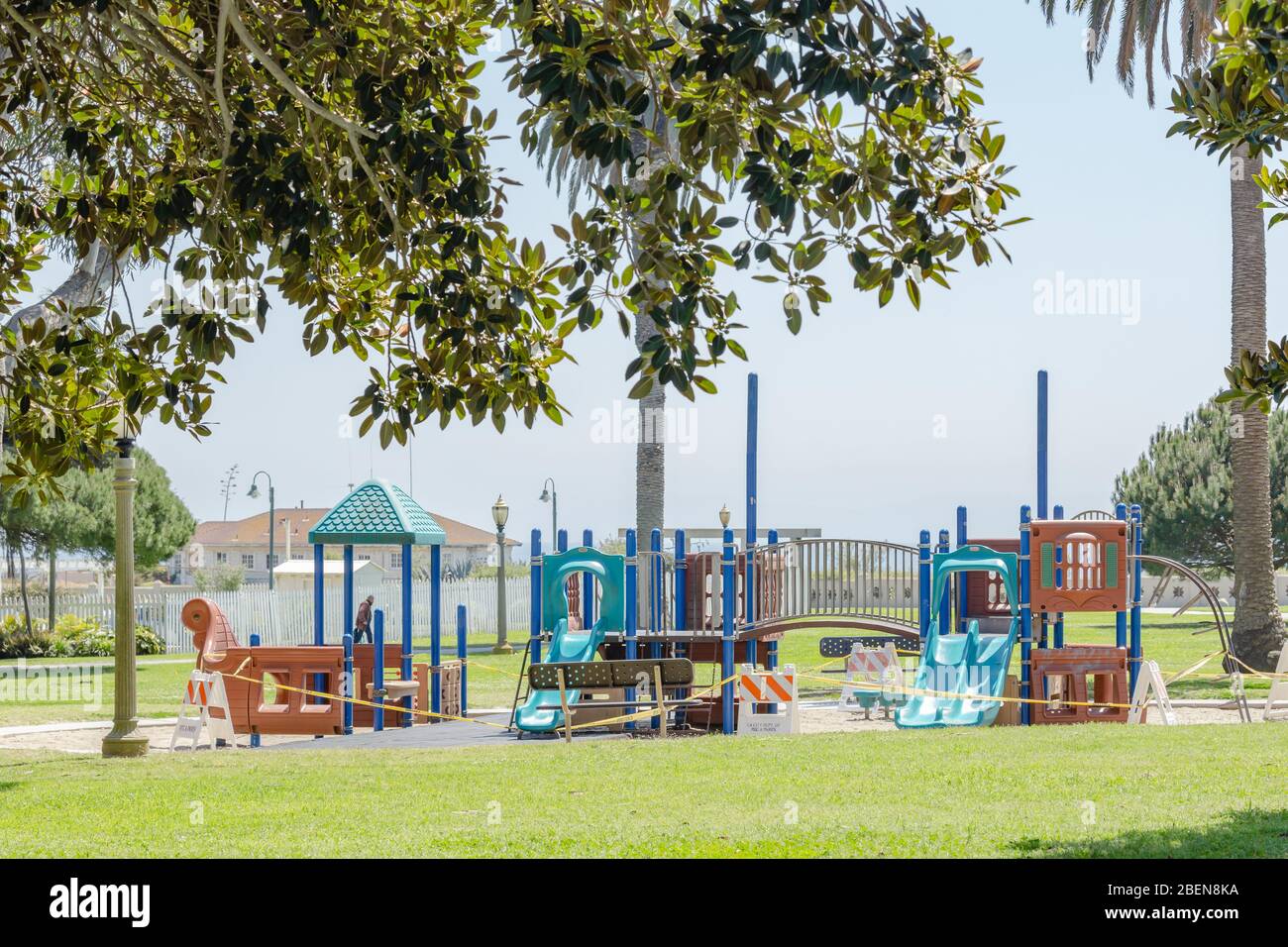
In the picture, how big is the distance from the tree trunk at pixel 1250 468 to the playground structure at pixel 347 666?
13.9m

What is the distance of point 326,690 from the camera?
18672 millimetres

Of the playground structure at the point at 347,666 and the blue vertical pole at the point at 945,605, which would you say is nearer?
the playground structure at the point at 347,666

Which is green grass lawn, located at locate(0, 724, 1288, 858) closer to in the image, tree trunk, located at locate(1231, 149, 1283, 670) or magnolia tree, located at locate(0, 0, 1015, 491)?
magnolia tree, located at locate(0, 0, 1015, 491)

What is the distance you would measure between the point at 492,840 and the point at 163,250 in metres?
3.89

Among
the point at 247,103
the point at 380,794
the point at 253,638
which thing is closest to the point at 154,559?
the point at 253,638

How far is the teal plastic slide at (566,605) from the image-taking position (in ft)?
63.6

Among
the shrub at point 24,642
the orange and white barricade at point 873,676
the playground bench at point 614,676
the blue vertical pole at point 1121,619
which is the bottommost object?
the shrub at point 24,642

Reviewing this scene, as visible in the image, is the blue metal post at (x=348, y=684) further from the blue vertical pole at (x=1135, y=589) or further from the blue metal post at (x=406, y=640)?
the blue vertical pole at (x=1135, y=589)

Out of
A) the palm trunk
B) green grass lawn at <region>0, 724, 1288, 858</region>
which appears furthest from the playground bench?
the palm trunk

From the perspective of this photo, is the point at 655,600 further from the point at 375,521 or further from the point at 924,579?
the point at 375,521

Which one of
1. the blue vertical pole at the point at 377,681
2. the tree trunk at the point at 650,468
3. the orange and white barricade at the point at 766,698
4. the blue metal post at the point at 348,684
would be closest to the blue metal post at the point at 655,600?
the orange and white barricade at the point at 766,698

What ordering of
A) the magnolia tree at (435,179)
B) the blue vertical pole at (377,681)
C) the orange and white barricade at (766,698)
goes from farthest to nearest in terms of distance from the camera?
the blue vertical pole at (377,681), the orange and white barricade at (766,698), the magnolia tree at (435,179)

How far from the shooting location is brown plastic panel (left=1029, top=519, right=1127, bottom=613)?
18391 millimetres

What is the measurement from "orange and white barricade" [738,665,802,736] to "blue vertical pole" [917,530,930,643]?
132 inches
